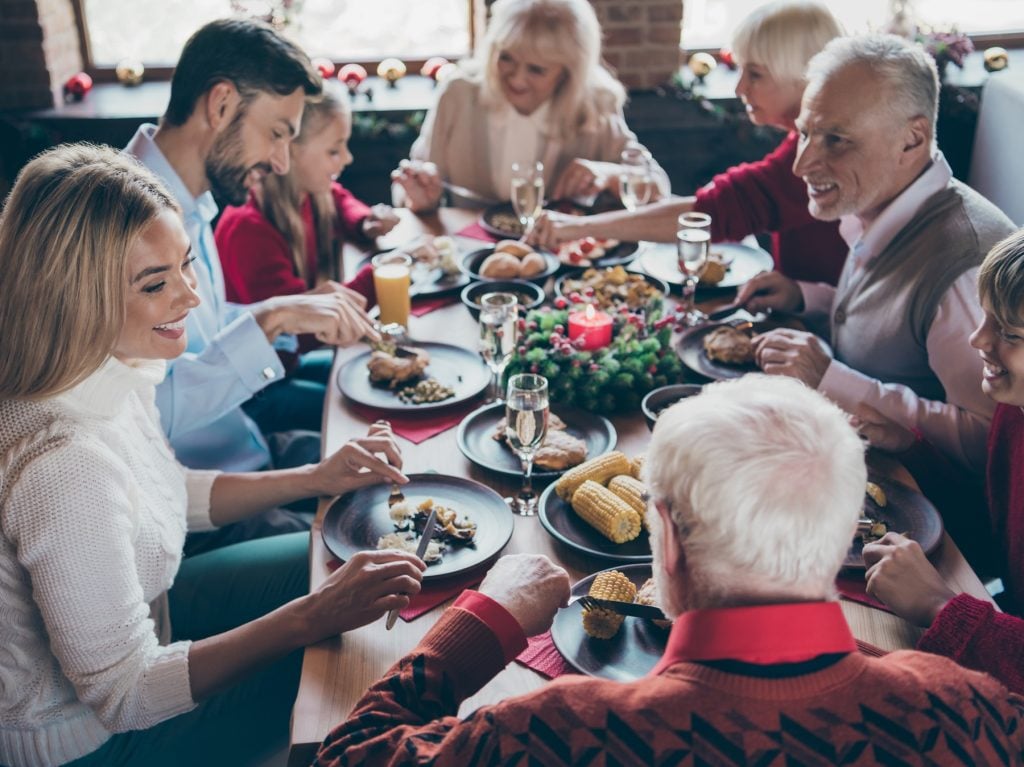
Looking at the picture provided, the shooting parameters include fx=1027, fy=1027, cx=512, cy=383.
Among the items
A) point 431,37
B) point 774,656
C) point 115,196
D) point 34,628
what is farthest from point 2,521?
point 431,37

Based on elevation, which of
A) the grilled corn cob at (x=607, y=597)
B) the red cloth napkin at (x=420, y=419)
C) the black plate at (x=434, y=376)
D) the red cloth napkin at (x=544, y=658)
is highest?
the grilled corn cob at (x=607, y=597)

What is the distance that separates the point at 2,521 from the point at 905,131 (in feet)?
6.41

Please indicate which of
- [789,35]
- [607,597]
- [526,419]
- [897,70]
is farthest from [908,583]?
[789,35]

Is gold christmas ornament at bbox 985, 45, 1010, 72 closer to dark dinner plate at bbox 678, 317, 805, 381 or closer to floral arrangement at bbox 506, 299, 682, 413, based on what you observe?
dark dinner plate at bbox 678, 317, 805, 381

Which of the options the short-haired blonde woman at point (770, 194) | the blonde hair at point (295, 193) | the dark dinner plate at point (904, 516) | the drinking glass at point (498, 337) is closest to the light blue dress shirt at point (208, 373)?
the blonde hair at point (295, 193)

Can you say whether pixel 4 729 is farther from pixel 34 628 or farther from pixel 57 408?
pixel 57 408

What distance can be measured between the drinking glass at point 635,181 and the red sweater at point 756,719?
2099 mm

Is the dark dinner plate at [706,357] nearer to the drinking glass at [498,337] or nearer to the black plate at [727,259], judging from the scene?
the black plate at [727,259]

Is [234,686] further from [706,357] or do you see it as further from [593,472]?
[706,357]

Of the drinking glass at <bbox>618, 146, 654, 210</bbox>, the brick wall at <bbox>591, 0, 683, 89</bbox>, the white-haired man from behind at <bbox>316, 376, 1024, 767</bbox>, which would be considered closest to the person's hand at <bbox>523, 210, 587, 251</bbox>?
the drinking glass at <bbox>618, 146, 654, 210</bbox>

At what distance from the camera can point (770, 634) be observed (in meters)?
1.03

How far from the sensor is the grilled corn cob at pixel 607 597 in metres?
1.48

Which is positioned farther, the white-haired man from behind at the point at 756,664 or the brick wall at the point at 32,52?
the brick wall at the point at 32,52

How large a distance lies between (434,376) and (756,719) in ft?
4.71
